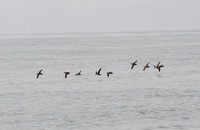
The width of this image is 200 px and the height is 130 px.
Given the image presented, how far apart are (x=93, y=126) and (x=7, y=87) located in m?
23.0

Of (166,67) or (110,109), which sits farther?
(166,67)

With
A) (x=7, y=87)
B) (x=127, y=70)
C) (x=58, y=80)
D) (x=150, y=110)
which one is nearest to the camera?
(x=150, y=110)

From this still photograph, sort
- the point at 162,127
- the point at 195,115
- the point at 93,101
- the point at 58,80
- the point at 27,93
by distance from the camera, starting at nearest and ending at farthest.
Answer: the point at 162,127 < the point at 195,115 < the point at 93,101 < the point at 27,93 < the point at 58,80

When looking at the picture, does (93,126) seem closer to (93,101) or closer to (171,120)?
(171,120)

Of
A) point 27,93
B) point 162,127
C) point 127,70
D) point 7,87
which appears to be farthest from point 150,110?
point 127,70

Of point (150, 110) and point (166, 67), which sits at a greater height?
point (166, 67)

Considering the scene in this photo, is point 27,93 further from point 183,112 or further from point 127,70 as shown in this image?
point 127,70

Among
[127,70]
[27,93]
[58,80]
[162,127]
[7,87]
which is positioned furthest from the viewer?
[127,70]

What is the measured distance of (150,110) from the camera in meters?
41.7

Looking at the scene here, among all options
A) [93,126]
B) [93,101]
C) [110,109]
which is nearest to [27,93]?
[93,101]

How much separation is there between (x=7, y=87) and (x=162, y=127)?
25921 millimetres

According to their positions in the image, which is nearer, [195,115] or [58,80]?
[195,115]

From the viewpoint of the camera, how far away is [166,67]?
78.2 metres

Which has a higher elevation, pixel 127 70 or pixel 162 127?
pixel 127 70
